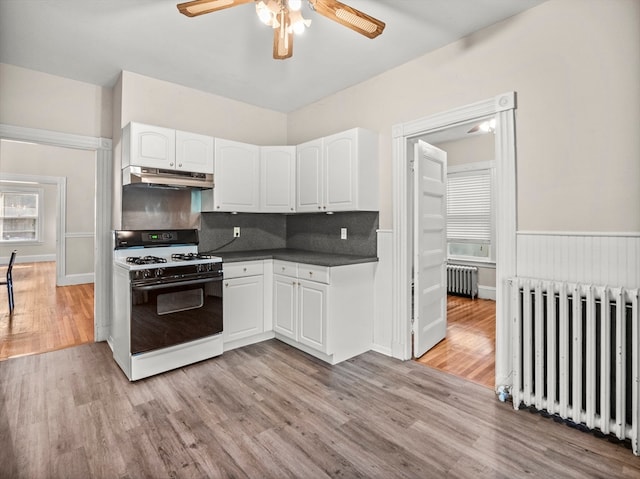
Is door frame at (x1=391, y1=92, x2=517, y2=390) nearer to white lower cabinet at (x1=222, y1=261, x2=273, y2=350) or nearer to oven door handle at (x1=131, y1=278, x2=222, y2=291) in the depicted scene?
white lower cabinet at (x1=222, y1=261, x2=273, y2=350)

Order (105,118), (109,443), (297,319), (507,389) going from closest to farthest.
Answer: (109,443), (507,389), (297,319), (105,118)

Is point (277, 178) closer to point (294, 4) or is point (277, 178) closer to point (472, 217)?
point (294, 4)

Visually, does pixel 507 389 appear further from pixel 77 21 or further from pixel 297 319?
pixel 77 21

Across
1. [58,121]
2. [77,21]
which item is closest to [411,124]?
[77,21]

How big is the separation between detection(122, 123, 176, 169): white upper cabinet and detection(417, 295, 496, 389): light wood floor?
300 centimetres

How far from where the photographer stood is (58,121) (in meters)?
3.23

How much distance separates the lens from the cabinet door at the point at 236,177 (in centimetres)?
339

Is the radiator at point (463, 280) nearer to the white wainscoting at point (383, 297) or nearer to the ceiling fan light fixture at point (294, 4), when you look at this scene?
the white wainscoting at point (383, 297)

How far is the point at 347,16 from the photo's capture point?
1.83 meters

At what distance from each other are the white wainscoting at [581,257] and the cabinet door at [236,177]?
2.57m

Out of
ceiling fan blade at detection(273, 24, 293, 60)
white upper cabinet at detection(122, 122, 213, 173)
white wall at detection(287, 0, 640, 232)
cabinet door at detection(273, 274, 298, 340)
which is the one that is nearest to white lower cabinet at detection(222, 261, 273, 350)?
cabinet door at detection(273, 274, 298, 340)

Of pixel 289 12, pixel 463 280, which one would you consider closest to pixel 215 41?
pixel 289 12

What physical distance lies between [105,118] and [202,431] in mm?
3252

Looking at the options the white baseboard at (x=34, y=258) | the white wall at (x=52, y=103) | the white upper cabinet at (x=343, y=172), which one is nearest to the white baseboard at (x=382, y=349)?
the white upper cabinet at (x=343, y=172)
